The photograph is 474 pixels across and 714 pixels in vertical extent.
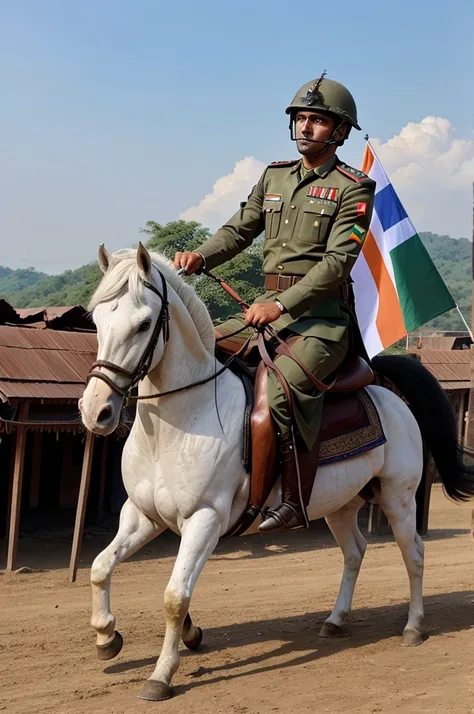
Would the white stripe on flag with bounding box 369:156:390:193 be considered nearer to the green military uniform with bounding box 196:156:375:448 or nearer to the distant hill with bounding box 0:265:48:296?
the green military uniform with bounding box 196:156:375:448

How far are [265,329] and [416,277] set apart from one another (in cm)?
708

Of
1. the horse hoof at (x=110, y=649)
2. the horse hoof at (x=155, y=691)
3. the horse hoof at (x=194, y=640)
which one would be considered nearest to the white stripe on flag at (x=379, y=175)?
the horse hoof at (x=194, y=640)

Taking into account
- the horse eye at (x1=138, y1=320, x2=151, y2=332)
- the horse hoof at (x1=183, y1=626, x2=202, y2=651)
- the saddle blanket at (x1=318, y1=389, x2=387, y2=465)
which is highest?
the horse eye at (x1=138, y1=320, x2=151, y2=332)

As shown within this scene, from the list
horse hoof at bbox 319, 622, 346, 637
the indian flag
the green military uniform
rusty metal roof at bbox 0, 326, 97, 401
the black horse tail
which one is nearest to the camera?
the green military uniform

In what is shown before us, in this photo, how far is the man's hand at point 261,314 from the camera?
5.84 meters

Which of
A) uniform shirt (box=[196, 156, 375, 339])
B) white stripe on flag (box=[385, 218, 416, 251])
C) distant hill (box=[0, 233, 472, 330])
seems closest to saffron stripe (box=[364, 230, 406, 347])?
white stripe on flag (box=[385, 218, 416, 251])

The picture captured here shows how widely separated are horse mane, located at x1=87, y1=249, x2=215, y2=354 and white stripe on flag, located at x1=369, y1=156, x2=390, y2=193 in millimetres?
8430

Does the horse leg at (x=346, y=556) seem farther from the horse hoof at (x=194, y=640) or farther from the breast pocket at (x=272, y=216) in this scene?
the breast pocket at (x=272, y=216)

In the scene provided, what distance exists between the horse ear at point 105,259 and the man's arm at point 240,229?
1.28 m

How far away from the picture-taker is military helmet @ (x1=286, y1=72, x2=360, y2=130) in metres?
6.34

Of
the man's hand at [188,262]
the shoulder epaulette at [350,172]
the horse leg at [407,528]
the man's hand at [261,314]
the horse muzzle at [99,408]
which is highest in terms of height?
the shoulder epaulette at [350,172]

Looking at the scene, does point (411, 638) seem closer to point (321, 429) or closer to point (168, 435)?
point (321, 429)

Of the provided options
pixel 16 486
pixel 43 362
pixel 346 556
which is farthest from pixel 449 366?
pixel 346 556

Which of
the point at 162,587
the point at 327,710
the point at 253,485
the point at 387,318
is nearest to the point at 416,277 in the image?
the point at 387,318
